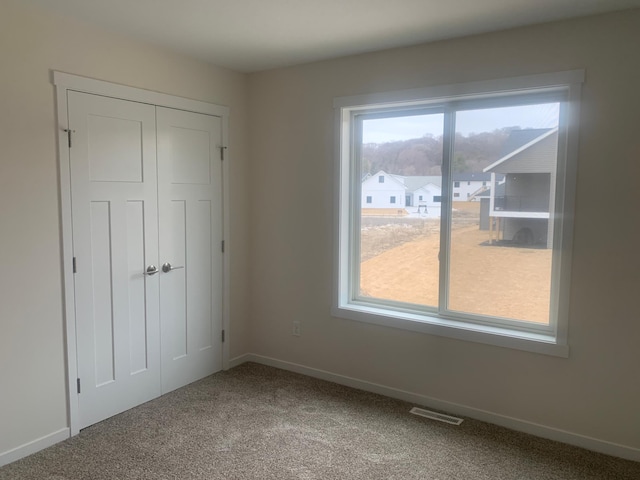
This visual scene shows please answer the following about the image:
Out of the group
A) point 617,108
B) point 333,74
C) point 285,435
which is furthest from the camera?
point 333,74

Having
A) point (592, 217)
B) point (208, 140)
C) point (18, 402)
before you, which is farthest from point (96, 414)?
point (592, 217)

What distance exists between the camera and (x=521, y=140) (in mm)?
2992

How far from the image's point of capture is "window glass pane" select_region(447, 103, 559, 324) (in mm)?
2957

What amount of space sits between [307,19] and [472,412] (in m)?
2.65

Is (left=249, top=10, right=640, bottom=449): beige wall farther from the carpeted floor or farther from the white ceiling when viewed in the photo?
the carpeted floor

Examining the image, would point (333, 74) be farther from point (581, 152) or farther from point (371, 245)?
point (581, 152)

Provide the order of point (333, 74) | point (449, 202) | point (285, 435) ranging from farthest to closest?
point (333, 74) → point (449, 202) → point (285, 435)

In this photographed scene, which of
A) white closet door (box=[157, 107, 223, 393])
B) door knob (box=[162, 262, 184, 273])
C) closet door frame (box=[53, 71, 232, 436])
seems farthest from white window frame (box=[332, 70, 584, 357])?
closet door frame (box=[53, 71, 232, 436])

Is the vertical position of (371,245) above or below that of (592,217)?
below

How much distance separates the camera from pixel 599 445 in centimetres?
276

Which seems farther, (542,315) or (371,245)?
(371,245)

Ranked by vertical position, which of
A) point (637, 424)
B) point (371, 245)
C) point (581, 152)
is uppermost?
point (581, 152)

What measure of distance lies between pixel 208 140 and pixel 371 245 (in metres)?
1.49

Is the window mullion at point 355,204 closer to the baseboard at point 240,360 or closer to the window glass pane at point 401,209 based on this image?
the window glass pane at point 401,209
